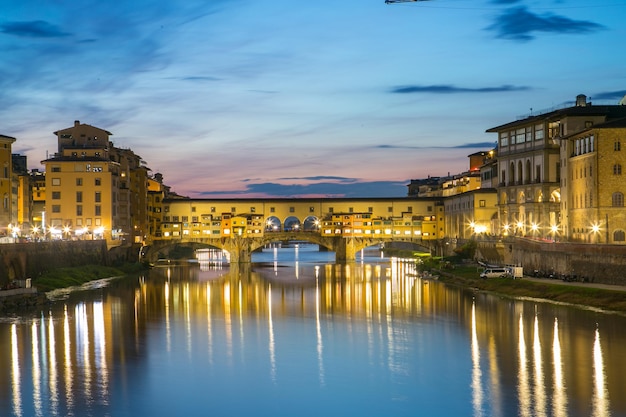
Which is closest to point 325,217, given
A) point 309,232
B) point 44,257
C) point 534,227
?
point 309,232

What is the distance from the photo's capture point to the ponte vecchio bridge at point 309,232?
132750mm

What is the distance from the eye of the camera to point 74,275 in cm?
8500

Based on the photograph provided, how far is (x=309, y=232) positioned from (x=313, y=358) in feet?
302

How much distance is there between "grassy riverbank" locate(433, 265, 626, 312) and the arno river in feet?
4.85

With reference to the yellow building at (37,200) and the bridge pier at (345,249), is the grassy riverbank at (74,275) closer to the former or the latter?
the bridge pier at (345,249)

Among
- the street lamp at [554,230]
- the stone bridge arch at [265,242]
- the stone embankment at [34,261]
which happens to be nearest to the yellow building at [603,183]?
the street lamp at [554,230]

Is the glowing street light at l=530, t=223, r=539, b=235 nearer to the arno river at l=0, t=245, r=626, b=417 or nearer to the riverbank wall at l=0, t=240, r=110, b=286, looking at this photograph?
the arno river at l=0, t=245, r=626, b=417

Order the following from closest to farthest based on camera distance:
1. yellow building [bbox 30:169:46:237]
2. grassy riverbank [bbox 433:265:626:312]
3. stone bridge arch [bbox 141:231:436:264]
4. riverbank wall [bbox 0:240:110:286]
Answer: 1. grassy riverbank [bbox 433:265:626:312]
2. riverbank wall [bbox 0:240:110:286]
3. stone bridge arch [bbox 141:231:436:264]
4. yellow building [bbox 30:169:46:237]

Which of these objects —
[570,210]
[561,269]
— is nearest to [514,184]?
[570,210]

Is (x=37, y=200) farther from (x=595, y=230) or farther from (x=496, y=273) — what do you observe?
(x=595, y=230)

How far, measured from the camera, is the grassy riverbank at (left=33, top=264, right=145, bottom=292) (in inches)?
2992

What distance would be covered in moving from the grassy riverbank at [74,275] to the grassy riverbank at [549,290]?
113 feet

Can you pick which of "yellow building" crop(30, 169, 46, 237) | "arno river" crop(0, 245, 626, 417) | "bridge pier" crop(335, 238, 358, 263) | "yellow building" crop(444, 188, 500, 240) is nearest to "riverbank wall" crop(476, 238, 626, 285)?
"arno river" crop(0, 245, 626, 417)

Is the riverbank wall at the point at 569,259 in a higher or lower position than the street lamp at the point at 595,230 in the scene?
lower
